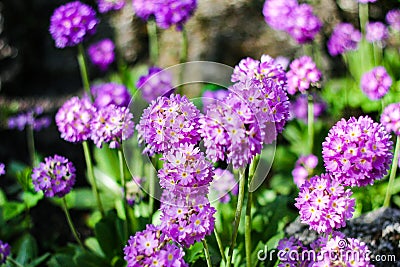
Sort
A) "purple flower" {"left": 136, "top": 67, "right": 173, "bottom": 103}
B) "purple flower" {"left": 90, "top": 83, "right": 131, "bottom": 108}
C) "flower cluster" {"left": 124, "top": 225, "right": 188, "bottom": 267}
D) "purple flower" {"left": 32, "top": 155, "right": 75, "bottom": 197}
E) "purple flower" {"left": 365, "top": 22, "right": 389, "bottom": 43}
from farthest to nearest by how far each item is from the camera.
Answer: "purple flower" {"left": 365, "top": 22, "right": 389, "bottom": 43}
"purple flower" {"left": 136, "top": 67, "right": 173, "bottom": 103}
"purple flower" {"left": 90, "top": 83, "right": 131, "bottom": 108}
"purple flower" {"left": 32, "top": 155, "right": 75, "bottom": 197}
"flower cluster" {"left": 124, "top": 225, "right": 188, "bottom": 267}

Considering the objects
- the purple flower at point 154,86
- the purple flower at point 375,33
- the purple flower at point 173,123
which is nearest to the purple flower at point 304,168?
the purple flower at point 154,86

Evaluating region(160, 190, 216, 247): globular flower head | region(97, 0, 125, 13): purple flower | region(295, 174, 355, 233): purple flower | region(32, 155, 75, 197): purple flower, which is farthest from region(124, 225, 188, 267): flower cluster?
region(97, 0, 125, 13): purple flower

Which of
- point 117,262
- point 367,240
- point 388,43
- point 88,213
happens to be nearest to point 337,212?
point 367,240

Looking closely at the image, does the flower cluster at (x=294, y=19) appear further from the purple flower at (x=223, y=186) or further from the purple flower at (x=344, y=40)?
the purple flower at (x=223, y=186)

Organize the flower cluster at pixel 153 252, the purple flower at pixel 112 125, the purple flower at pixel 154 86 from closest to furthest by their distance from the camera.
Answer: the flower cluster at pixel 153 252, the purple flower at pixel 112 125, the purple flower at pixel 154 86

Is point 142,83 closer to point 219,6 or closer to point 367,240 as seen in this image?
point 367,240

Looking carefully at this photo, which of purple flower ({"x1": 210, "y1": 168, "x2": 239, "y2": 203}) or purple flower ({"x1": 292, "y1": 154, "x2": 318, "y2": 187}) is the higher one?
purple flower ({"x1": 210, "y1": 168, "x2": 239, "y2": 203})

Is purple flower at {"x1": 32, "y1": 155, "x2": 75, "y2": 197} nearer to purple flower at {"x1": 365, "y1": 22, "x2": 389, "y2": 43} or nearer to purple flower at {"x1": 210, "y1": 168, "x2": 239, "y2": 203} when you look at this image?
purple flower at {"x1": 210, "y1": 168, "x2": 239, "y2": 203}
